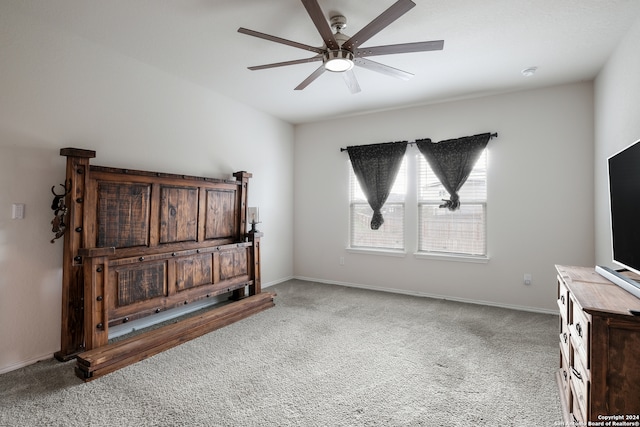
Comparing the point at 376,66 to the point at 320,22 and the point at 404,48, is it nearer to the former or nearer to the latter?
the point at 404,48

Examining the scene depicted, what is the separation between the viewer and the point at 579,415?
156cm

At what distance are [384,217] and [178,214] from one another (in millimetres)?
2931

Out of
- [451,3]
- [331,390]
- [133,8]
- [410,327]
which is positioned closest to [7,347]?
[331,390]

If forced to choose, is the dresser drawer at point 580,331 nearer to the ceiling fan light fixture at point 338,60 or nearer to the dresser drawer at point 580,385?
the dresser drawer at point 580,385

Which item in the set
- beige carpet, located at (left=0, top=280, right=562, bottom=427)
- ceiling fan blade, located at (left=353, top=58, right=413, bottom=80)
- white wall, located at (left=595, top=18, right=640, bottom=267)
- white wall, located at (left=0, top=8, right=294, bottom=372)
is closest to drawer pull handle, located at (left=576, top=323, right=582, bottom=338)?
beige carpet, located at (left=0, top=280, right=562, bottom=427)

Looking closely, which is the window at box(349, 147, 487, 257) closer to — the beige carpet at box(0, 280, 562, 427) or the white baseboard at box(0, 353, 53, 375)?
the beige carpet at box(0, 280, 562, 427)

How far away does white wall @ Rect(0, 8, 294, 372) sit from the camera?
95.9 inches

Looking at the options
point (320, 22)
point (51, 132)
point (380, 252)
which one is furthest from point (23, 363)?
point (380, 252)

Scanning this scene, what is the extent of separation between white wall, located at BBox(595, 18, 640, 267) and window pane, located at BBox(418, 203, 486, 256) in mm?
1185

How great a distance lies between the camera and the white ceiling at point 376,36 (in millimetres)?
2367

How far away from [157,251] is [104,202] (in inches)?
26.2

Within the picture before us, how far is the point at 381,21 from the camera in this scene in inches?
78.0

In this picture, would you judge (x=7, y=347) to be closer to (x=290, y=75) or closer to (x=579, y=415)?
(x=290, y=75)

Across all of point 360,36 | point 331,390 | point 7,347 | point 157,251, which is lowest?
point 331,390
